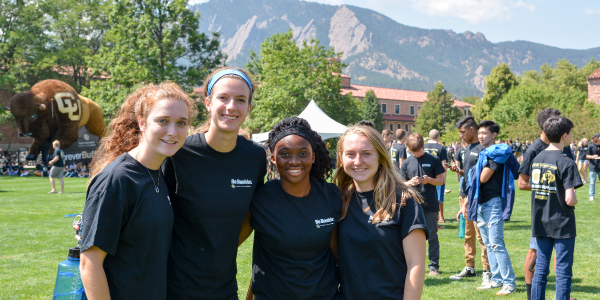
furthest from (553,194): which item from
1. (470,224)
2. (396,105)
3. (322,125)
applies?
(396,105)

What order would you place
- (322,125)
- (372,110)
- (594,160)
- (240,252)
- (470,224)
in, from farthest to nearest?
(372,110) < (322,125) < (594,160) < (240,252) < (470,224)

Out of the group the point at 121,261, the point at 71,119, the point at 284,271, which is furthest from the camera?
the point at 71,119

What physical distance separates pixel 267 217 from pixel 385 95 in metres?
99.2

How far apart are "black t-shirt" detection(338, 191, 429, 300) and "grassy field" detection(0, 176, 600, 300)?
3.55 meters

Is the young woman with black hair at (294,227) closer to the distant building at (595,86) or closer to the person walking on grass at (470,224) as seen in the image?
the person walking on grass at (470,224)

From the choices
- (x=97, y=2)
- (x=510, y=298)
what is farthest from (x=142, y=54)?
(x=510, y=298)

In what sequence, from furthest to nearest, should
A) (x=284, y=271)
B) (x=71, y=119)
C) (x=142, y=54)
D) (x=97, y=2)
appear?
1. (x=97, y=2)
2. (x=142, y=54)
3. (x=71, y=119)
4. (x=284, y=271)

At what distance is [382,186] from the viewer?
9.13 ft

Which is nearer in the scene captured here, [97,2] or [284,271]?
[284,271]

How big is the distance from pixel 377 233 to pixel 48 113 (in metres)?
27.6

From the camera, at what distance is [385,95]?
99188 mm

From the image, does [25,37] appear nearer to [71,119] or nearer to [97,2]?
[97,2]

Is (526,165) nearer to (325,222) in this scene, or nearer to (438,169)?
(438,169)

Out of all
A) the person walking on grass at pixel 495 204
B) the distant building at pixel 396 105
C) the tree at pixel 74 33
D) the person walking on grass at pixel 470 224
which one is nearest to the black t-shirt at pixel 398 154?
the person walking on grass at pixel 470 224
